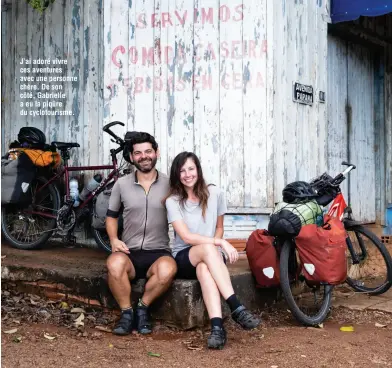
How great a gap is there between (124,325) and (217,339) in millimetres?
749

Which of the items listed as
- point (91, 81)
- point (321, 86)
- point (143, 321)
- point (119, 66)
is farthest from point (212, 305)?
point (91, 81)

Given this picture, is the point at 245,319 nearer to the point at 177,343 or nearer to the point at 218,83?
the point at 177,343

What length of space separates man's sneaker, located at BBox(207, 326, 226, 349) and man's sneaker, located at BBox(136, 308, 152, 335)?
23.7 inches

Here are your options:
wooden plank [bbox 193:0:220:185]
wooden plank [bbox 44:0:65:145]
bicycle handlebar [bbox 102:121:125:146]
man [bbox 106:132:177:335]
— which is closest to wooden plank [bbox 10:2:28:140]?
wooden plank [bbox 44:0:65:145]

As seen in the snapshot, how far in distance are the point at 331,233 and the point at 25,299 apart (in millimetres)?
2651

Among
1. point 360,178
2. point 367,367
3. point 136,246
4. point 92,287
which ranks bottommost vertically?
point 367,367

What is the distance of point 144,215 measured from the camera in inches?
178

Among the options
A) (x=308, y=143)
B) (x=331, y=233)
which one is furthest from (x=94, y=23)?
(x=331, y=233)

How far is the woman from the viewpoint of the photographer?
13.3ft

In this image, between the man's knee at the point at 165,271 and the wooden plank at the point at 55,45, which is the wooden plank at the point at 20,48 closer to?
the wooden plank at the point at 55,45

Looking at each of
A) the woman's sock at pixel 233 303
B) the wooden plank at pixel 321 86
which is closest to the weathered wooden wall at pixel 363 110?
the wooden plank at pixel 321 86

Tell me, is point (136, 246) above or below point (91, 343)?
above

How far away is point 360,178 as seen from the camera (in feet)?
27.2

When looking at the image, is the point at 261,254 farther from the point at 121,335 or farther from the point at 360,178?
the point at 360,178
